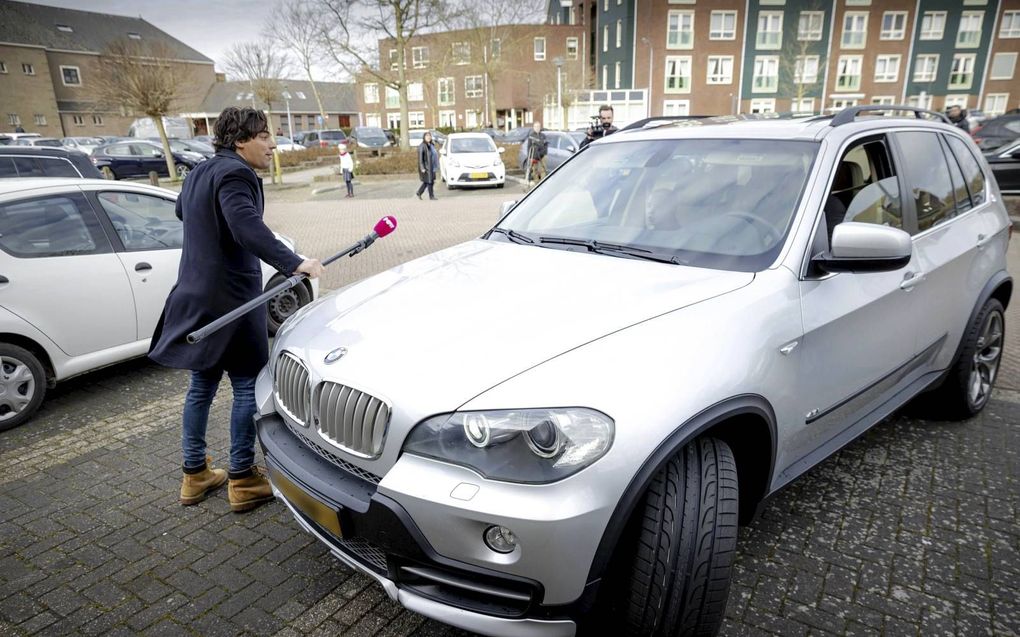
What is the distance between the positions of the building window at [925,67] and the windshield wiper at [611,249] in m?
60.9

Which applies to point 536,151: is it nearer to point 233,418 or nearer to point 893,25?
point 233,418

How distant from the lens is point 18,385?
4.18m

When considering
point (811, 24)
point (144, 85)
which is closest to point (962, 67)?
point (811, 24)

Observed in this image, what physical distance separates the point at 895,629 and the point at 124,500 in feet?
11.9

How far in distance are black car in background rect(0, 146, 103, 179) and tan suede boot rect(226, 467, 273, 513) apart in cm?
624

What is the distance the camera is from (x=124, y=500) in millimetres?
3348

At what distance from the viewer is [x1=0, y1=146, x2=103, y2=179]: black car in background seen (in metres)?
7.84

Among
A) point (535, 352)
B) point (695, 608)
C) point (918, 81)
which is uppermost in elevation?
point (918, 81)

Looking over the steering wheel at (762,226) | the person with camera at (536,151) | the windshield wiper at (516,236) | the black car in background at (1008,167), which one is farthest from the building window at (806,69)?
the steering wheel at (762,226)

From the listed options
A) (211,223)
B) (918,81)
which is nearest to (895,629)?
(211,223)

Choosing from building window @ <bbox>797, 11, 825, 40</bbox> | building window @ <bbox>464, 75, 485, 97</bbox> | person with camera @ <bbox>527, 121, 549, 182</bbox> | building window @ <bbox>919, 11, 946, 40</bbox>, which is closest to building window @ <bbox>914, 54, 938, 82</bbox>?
building window @ <bbox>919, 11, 946, 40</bbox>

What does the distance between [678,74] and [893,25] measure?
17.4 metres

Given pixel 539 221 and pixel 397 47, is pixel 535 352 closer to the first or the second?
pixel 539 221

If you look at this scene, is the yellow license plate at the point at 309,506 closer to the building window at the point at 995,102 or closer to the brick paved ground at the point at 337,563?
the brick paved ground at the point at 337,563
